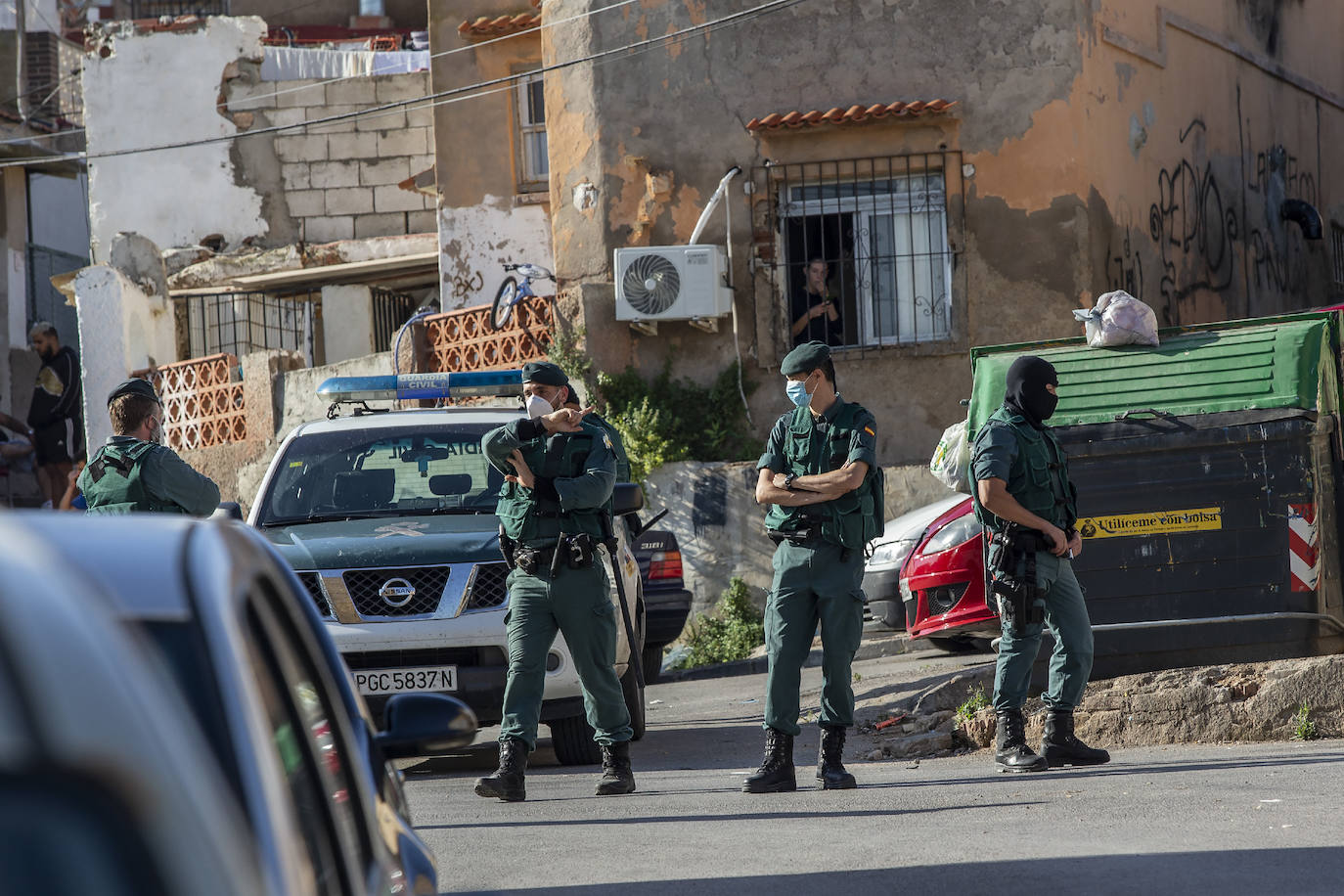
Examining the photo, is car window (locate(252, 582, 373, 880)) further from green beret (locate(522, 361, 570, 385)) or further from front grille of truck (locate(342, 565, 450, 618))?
front grille of truck (locate(342, 565, 450, 618))

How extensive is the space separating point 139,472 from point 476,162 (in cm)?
1274

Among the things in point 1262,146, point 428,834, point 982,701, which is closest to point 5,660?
point 428,834

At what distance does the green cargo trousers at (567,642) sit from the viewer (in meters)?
6.85

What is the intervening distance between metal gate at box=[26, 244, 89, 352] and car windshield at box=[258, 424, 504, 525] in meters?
18.4

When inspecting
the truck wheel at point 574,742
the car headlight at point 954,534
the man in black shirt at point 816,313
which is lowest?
the truck wheel at point 574,742

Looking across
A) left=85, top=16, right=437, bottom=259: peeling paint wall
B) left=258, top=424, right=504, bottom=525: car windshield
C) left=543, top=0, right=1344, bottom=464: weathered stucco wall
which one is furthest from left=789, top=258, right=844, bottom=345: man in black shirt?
left=85, top=16, right=437, bottom=259: peeling paint wall

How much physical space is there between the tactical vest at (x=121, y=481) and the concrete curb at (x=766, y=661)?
667 centimetres

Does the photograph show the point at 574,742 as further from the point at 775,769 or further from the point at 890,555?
the point at 890,555

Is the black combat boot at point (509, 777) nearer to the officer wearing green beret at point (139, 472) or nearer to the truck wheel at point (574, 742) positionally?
the truck wheel at point (574, 742)

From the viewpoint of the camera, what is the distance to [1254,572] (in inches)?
324

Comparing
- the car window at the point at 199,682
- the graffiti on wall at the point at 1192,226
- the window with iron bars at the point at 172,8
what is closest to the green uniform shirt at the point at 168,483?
the car window at the point at 199,682

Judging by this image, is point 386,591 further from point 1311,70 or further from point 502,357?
point 1311,70

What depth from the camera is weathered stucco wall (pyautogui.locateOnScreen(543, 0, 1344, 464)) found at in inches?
561

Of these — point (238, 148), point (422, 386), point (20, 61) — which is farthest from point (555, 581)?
point (20, 61)
